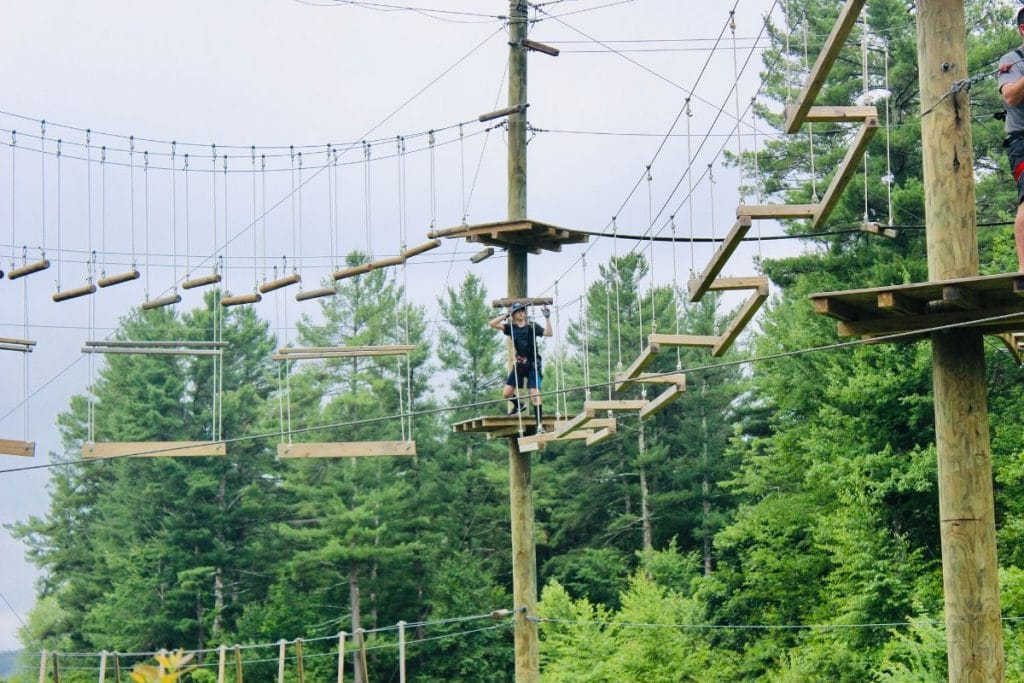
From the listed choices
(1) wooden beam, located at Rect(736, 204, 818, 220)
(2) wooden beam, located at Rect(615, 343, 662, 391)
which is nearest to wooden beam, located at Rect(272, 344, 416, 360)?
(2) wooden beam, located at Rect(615, 343, 662, 391)

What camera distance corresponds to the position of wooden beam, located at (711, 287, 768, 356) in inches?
339

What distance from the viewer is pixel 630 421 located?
34375mm

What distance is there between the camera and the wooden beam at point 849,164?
7414 mm

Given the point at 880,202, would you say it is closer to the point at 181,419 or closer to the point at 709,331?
the point at 709,331

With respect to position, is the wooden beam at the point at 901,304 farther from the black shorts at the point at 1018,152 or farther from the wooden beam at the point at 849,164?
the wooden beam at the point at 849,164

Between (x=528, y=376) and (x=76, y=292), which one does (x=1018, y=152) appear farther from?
(x=76, y=292)

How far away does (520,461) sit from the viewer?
1375 cm

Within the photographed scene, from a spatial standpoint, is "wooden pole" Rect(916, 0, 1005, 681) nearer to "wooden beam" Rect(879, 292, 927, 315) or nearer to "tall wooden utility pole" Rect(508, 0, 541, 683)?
"wooden beam" Rect(879, 292, 927, 315)

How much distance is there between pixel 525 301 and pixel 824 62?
5.74m

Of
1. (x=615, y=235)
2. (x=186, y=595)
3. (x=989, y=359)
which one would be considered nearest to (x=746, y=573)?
(x=989, y=359)

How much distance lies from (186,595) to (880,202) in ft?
61.3

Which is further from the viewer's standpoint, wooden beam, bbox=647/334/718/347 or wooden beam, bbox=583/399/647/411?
wooden beam, bbox=583/399/647/411

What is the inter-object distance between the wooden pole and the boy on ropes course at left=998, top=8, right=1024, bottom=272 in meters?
0.22

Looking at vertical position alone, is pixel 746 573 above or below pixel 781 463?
below
